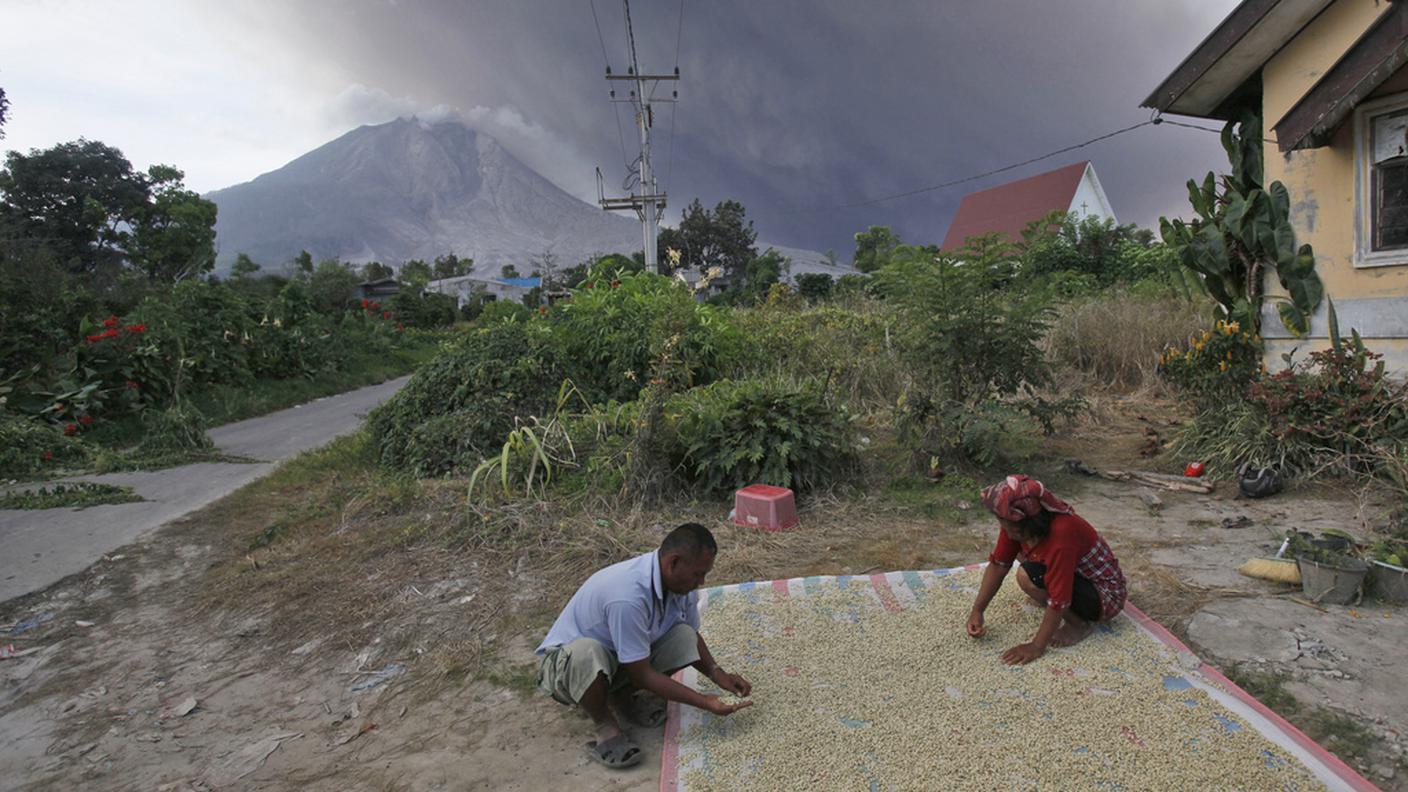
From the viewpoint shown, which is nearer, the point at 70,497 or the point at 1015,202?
the point at 70,497

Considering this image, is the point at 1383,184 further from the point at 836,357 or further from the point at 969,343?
the point at 836,357

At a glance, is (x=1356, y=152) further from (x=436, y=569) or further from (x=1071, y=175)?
(x=1071, y=175)

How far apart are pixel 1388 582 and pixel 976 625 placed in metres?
1.85

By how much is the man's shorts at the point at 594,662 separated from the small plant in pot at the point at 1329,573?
2.73 metres

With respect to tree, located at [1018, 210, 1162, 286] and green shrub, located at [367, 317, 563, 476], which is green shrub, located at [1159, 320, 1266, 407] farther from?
tree, located at [1018, 210, 1162, 286]

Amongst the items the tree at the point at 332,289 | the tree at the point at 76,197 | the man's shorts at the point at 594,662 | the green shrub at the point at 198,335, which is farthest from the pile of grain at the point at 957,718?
the tree at the point at 76,197

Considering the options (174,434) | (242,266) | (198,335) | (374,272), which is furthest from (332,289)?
(174,434)

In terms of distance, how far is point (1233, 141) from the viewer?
21.6 ft

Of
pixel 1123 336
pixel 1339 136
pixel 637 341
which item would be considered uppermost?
pixel 1339 136

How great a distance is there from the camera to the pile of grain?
6.87ft

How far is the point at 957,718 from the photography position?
2379mm

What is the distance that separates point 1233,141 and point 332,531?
8.19 metres

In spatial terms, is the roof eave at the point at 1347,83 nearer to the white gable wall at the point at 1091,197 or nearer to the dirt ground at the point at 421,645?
the dirt ground at the point at 421,645

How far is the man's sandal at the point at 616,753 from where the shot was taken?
228cm
